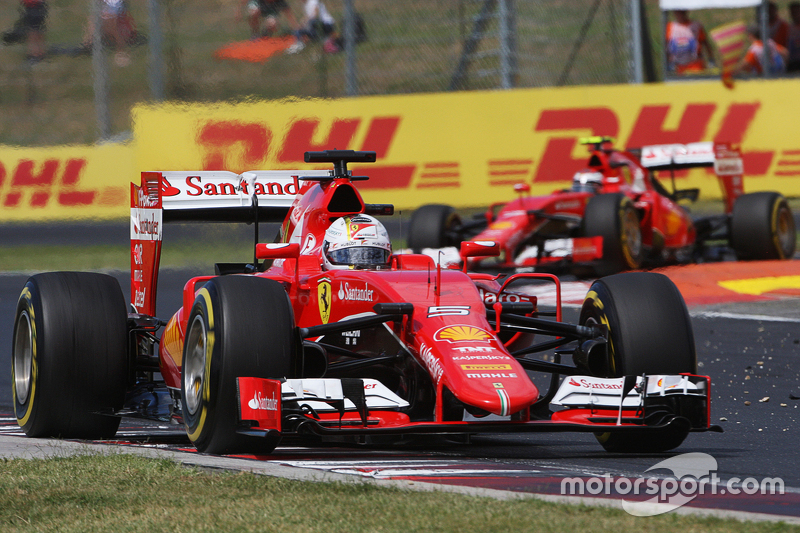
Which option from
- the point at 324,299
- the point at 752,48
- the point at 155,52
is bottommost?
the point at 324,299

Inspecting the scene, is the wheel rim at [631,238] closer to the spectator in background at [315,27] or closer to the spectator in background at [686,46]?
the spectator in background at [686,46]

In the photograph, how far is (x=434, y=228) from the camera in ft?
52.1

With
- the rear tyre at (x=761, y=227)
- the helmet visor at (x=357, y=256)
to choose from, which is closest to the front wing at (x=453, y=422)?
the helmet visor at (x=357, y=256)

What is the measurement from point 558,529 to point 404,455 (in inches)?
79.8

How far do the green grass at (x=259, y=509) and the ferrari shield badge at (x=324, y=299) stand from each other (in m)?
1.70

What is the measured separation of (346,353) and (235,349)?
83 cm

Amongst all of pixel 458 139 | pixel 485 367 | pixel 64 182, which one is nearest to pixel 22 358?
pixel 485 367

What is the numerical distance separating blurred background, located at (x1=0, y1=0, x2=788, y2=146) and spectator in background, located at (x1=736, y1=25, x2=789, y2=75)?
56 centimetres

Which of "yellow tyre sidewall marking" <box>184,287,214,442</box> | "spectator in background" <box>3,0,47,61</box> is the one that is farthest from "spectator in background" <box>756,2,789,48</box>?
"yellow tyre sidewall marking" <box>184,287,214,442</box>

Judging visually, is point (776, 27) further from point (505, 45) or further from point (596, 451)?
point (596, 451)

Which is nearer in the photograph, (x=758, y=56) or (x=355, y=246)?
(x=355, y=246)

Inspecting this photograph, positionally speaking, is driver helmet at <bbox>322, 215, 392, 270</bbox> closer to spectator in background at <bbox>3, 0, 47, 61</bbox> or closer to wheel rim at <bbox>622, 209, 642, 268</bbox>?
wheel rim at <bbox>622, 209, 642, 268</bbox>

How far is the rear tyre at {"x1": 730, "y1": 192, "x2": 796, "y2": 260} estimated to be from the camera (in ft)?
53.0

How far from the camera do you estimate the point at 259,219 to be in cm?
891
